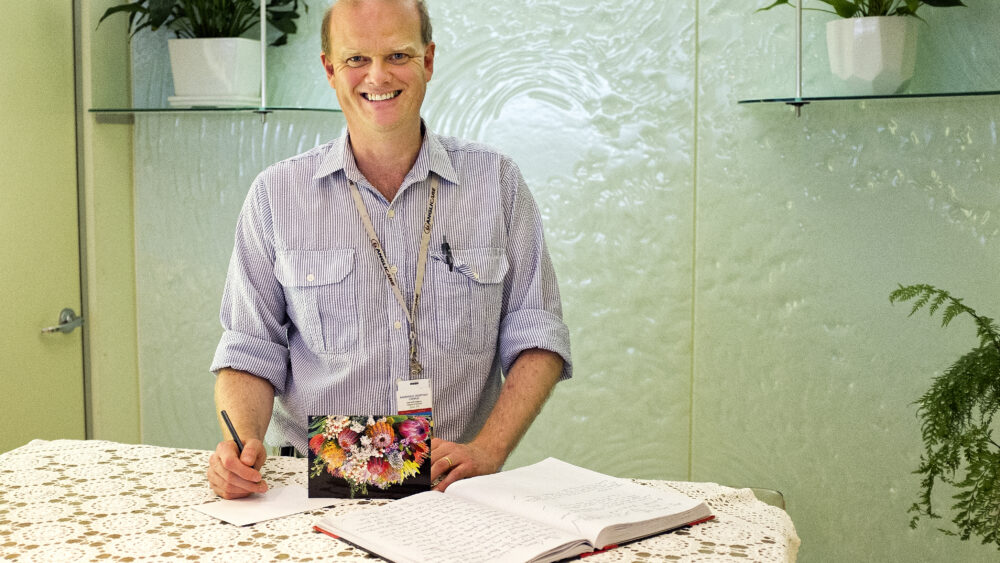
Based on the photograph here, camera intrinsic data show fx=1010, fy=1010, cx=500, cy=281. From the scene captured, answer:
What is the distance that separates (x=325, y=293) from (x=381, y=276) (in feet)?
0.39

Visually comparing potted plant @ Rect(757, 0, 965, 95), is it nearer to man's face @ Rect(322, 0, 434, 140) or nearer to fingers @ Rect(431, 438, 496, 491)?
man's face @ Rect(322, 0, 434, 140)

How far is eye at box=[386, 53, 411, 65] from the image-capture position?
2.06 meters

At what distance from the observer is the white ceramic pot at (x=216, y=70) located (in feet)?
10.1

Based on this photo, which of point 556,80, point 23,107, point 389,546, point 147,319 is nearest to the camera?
point 389,546

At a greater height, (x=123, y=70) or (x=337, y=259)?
(x=123, y=70)

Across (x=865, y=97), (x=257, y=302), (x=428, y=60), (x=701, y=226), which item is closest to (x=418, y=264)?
(x=257, y=302)

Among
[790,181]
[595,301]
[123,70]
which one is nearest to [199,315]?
[123,70]

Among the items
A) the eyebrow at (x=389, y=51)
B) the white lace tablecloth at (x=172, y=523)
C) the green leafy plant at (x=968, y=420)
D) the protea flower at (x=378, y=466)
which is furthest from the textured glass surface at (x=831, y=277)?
the protea flower at (x=378, y=466)

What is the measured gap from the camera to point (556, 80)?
10.5 feet

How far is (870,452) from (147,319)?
2.36m

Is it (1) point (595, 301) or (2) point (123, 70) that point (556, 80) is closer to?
(1) point (595, 301)

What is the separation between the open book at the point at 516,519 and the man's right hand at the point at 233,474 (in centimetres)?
18

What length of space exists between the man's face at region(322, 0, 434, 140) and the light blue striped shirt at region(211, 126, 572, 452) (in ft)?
0.36

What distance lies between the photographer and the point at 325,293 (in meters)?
2.07
